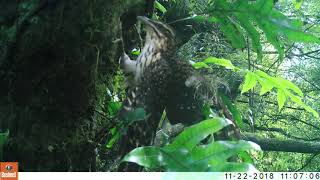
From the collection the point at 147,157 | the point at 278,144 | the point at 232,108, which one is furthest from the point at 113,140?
the point at 278,144

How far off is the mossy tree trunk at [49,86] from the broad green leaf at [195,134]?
20 centimetres

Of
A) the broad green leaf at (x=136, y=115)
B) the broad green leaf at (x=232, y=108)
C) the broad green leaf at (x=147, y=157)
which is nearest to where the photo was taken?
the broad green leaf at (x=147, y=157)

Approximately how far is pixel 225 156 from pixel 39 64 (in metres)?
0.42

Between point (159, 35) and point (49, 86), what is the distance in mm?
361

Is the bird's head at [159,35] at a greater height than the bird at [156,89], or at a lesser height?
greater

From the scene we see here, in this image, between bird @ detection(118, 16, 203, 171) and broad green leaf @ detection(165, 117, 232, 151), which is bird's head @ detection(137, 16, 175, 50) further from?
broad green leaf @ detection(165, 117, 232, 151)

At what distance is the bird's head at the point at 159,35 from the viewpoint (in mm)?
1043

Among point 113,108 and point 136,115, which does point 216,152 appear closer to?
point 136,115

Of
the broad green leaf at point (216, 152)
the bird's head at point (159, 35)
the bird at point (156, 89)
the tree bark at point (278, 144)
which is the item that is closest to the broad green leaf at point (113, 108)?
the bird at point (156, 89)

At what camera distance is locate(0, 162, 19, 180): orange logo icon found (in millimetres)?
792

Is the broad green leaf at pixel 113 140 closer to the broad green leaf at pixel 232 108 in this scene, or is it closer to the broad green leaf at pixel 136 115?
the broad green leaf at pixel 136 115

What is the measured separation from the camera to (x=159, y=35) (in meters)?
1.06

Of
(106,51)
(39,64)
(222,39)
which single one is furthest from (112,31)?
→ (222,39)

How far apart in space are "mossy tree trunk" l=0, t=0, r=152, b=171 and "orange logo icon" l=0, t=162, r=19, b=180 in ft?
0.04
